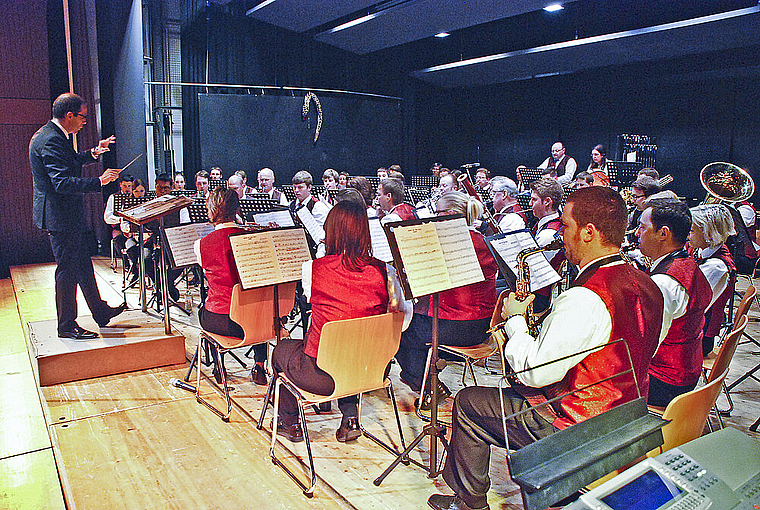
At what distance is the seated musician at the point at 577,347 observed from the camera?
1.70 m

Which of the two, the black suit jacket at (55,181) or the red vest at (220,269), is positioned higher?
the black suit jacket at (55,181)

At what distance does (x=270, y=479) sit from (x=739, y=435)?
73.0 inches

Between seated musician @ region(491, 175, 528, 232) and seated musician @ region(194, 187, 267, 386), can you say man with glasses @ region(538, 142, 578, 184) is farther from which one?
seated musician @ region(194, 187, 267, 386)

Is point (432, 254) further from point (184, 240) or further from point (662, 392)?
point (184, 240)

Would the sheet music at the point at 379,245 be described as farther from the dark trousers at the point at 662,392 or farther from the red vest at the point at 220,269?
the dark trousers at the point at 662,392

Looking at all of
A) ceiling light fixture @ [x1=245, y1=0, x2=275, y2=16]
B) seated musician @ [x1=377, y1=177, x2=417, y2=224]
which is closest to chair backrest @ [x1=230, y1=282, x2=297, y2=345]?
seated musician @ [x1=377, y1=177, x2=417, y2=224]

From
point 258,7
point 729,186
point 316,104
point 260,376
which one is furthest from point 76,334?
point 316,104

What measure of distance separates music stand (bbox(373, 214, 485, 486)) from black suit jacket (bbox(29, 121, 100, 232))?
2338 mm

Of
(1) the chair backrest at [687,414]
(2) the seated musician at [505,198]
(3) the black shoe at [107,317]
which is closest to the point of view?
(1) the chair backrest at [687,414]

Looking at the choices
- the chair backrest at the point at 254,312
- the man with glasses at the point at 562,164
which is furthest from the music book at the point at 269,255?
the man with glasses at the point at 562,164

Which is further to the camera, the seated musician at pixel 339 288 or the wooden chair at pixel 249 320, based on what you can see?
the wooden chair at pixel 249 320

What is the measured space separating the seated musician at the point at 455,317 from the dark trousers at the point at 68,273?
7.29ft

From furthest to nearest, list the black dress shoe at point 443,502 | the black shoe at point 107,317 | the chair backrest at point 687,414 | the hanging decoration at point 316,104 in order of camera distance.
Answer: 1. the hanging decoration at point 316,104
2. the black shoe at point 107,317
3. the black dress shoe at point 443,502
4. the chair backrest at point 687,414

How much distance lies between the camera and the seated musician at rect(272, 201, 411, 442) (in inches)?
96.8
